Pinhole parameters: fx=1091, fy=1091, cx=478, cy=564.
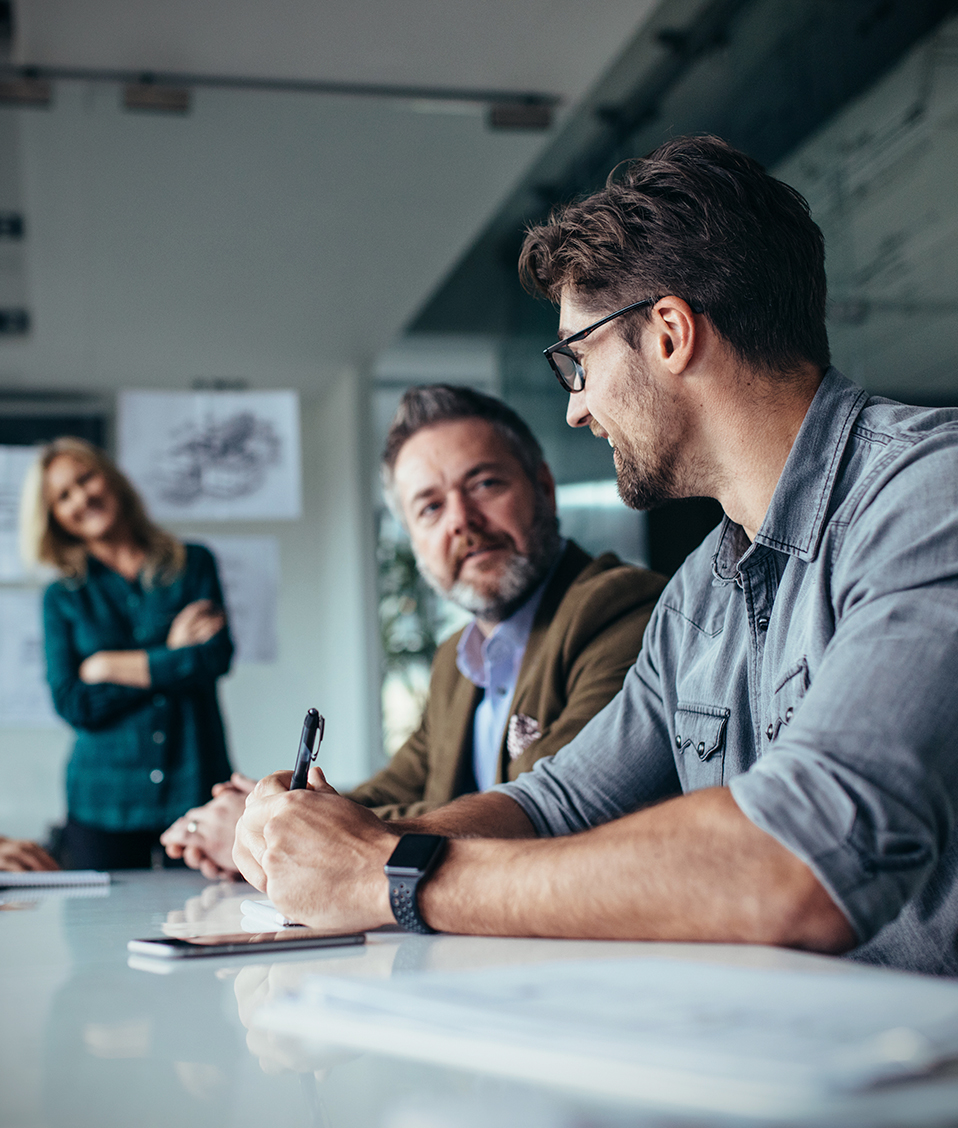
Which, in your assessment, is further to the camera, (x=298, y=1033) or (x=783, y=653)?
(x=783, y=653)

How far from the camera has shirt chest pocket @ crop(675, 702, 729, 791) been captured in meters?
1.18

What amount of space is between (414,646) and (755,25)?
6.94 feet

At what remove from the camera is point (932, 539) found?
846 mm

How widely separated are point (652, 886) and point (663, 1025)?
307 millimetres

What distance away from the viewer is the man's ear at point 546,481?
2.14 m

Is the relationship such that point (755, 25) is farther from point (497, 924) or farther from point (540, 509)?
point (497, 924)

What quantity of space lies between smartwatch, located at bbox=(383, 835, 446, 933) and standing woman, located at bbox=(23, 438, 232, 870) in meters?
2.03

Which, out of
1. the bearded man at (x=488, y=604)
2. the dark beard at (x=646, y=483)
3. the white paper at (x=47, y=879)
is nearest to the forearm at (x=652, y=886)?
the dark beard at (x=646, y=483)

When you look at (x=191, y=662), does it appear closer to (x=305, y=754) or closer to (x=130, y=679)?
(x=130, y=679)

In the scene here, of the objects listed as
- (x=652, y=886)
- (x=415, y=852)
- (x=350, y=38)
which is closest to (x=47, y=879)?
(x=415, y=852)

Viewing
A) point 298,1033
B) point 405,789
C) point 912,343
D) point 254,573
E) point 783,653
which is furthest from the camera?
point 254,573

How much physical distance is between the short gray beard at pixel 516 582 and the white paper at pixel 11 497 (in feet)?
6.71

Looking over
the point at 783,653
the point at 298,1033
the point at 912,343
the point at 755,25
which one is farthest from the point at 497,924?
the point at 755,25

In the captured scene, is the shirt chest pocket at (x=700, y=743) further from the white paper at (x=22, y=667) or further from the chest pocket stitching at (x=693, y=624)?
the white paper at (x=22, y=667)
